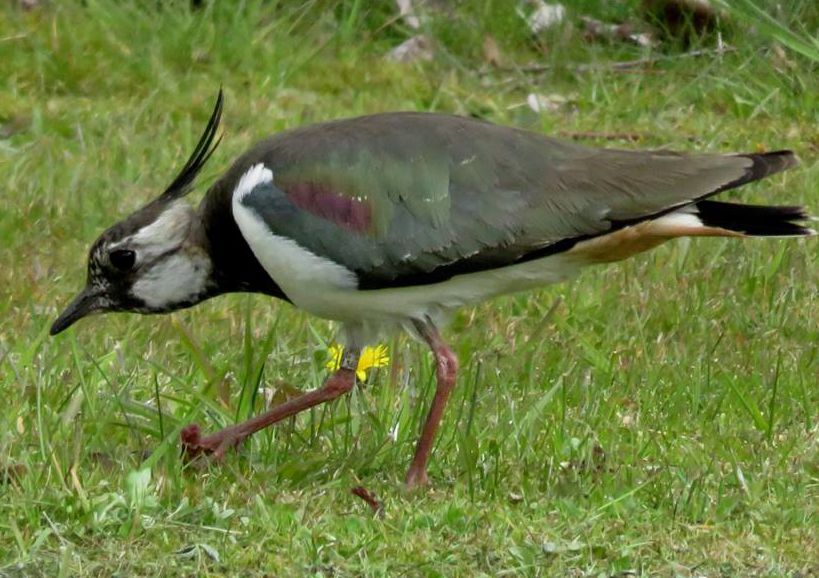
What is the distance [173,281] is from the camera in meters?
5.70

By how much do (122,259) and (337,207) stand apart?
30.5 inches

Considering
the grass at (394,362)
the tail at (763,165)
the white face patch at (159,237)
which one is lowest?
the grass at (394,362)

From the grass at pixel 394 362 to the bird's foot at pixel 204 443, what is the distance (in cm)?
8

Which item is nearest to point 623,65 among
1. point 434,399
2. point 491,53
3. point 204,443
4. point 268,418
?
point 491,53

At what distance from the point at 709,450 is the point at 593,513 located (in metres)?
0.75

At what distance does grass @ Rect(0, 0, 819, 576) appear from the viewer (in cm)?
463

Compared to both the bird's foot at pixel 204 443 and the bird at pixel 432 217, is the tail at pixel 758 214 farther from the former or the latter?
the bird's foot at pixel 204 443

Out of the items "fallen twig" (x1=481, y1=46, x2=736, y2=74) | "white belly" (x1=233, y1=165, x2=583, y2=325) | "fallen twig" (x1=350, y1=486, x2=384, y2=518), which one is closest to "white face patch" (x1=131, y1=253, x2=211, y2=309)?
"white belly" (x1=233, y1=165, x2=583, y2=325)

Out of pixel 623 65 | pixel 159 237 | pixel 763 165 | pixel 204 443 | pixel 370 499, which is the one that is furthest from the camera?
pixel 623 65

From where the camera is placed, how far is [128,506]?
15.2ft

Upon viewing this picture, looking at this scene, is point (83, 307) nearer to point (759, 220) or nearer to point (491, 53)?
point (759, 220)

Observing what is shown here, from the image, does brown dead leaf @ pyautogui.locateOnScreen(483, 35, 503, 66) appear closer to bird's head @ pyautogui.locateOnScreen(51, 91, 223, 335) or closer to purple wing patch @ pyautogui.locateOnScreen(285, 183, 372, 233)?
bird's head @ pyautogui.locateOnScreen(51, 91, 223, 335)

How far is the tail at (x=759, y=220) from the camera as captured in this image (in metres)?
5.31

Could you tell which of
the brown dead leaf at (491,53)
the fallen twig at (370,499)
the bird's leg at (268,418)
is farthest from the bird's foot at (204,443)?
the brown dead leaf at (491,53)
